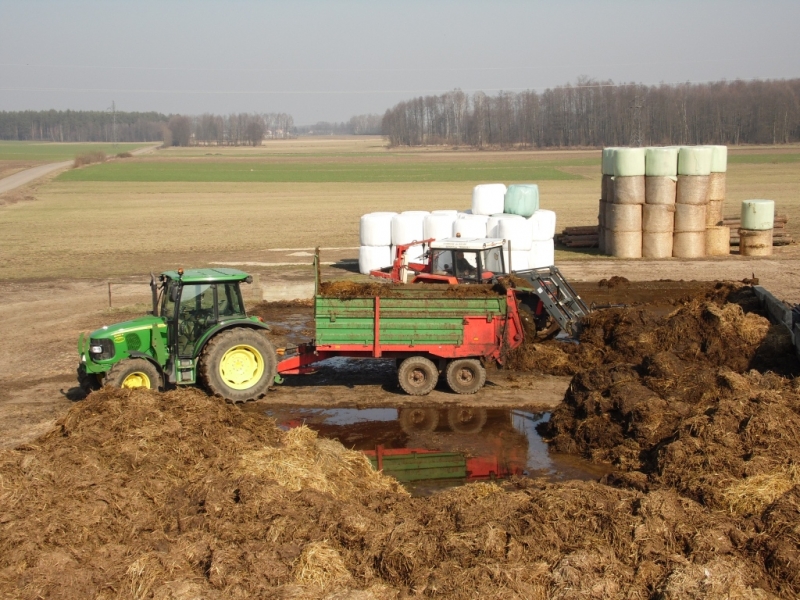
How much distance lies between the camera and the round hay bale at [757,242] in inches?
1072

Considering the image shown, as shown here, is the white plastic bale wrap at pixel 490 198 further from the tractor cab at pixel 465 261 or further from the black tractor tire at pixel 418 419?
the black tractor tire at pixel 418 419

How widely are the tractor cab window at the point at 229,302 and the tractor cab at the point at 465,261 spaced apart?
4564mm

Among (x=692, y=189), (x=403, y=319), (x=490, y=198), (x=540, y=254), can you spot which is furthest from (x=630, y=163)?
(x=403, y=319)

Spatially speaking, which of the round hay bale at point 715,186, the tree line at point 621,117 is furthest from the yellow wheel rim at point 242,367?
the tree line at point 621,117

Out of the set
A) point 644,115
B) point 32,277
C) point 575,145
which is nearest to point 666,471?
point 32,277

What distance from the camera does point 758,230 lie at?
27.2 metres

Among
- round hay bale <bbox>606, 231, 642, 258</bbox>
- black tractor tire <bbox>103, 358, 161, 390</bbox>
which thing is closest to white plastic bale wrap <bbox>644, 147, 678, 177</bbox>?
round hay bale <bbox>606, 231, 642, 258</bbox>

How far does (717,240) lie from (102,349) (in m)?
20.5

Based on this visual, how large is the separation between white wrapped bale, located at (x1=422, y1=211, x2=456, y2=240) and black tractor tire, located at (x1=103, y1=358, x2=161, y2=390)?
43.1 feet

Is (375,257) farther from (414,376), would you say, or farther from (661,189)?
(414,376)

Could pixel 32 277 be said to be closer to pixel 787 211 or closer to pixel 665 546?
pixel 665 546

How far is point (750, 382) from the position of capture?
11461 mm

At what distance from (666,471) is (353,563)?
3.79m

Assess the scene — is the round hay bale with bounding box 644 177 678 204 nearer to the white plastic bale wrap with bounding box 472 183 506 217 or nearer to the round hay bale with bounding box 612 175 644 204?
the round hay bale with bounding box 612 175 644 204
